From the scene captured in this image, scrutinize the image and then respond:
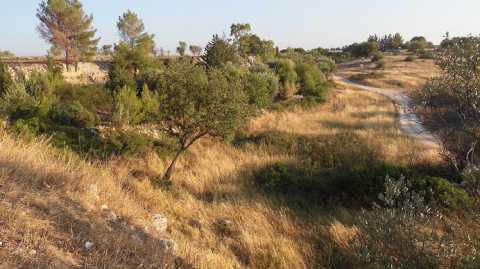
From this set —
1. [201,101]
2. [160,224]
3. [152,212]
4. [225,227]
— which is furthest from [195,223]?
[201,101]

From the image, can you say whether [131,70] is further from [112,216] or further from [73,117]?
[112,216]

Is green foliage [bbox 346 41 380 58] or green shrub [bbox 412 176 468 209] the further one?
Result: green foliage [bbox 346 41 380 58]

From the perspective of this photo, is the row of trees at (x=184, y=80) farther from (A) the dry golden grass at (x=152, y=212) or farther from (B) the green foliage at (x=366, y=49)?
(B) the green foliage at (x=366, y=49)

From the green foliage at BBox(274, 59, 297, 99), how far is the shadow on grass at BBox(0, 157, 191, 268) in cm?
2266

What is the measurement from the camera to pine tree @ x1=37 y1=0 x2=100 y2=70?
37.9 metres

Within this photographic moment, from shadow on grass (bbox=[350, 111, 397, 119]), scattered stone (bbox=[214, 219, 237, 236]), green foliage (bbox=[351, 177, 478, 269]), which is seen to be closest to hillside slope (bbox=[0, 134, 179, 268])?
scattered stone (bbox=[214, 219, 237, 236])

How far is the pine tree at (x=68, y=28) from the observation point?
37906 mm

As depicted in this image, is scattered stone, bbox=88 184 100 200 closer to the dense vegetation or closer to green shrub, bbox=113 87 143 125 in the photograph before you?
the dense vegetation

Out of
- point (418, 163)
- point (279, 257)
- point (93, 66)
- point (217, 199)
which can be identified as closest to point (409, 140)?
point (418, 163)

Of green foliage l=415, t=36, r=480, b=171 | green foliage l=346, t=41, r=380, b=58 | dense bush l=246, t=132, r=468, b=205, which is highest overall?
green foliage l=346, t=41, r=380, b=58

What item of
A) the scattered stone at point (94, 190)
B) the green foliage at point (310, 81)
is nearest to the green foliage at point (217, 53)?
the green foliage at point (310, 81)

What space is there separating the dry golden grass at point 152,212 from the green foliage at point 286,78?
14.7 meters

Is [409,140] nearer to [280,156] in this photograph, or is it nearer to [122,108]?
[280,156]

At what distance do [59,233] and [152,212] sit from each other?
9.51 feet
